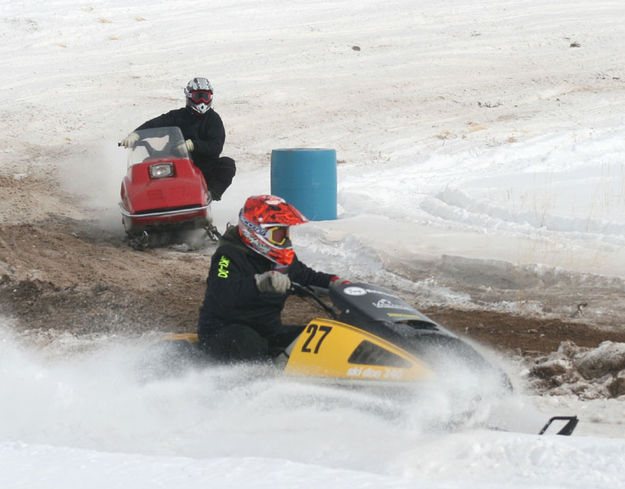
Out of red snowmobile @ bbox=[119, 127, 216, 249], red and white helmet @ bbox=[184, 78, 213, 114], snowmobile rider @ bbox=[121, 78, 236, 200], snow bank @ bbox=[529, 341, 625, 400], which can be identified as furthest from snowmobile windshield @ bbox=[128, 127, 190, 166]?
snow bank @ bbox=[529, 341, 625, 400]

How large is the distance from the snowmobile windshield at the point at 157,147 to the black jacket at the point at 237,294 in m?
5.58

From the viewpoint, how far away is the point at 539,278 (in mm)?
8445

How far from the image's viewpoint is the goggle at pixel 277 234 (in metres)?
5.34

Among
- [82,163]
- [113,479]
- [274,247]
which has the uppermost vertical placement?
[274,247]

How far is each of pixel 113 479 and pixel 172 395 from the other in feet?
4.95

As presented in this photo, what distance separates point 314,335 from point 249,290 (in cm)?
58

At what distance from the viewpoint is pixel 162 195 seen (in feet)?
34.0

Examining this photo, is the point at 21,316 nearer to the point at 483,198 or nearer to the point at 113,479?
the point at 113,479

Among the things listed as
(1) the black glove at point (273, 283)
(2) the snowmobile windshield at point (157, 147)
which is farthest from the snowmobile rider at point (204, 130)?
(1) the black glove at point (273, 283)

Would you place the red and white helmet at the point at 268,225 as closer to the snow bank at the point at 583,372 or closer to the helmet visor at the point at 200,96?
the snow bank at the point at 583,372

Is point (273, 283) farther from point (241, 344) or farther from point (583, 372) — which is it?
point (583, 372)

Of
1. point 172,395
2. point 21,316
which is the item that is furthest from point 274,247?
point 21,316

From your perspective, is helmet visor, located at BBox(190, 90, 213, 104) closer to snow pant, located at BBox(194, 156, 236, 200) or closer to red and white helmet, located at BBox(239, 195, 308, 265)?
snow pant, located at BBox(194, 156, 236, 200)

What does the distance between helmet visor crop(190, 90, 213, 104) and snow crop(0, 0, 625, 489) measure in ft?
5.88
